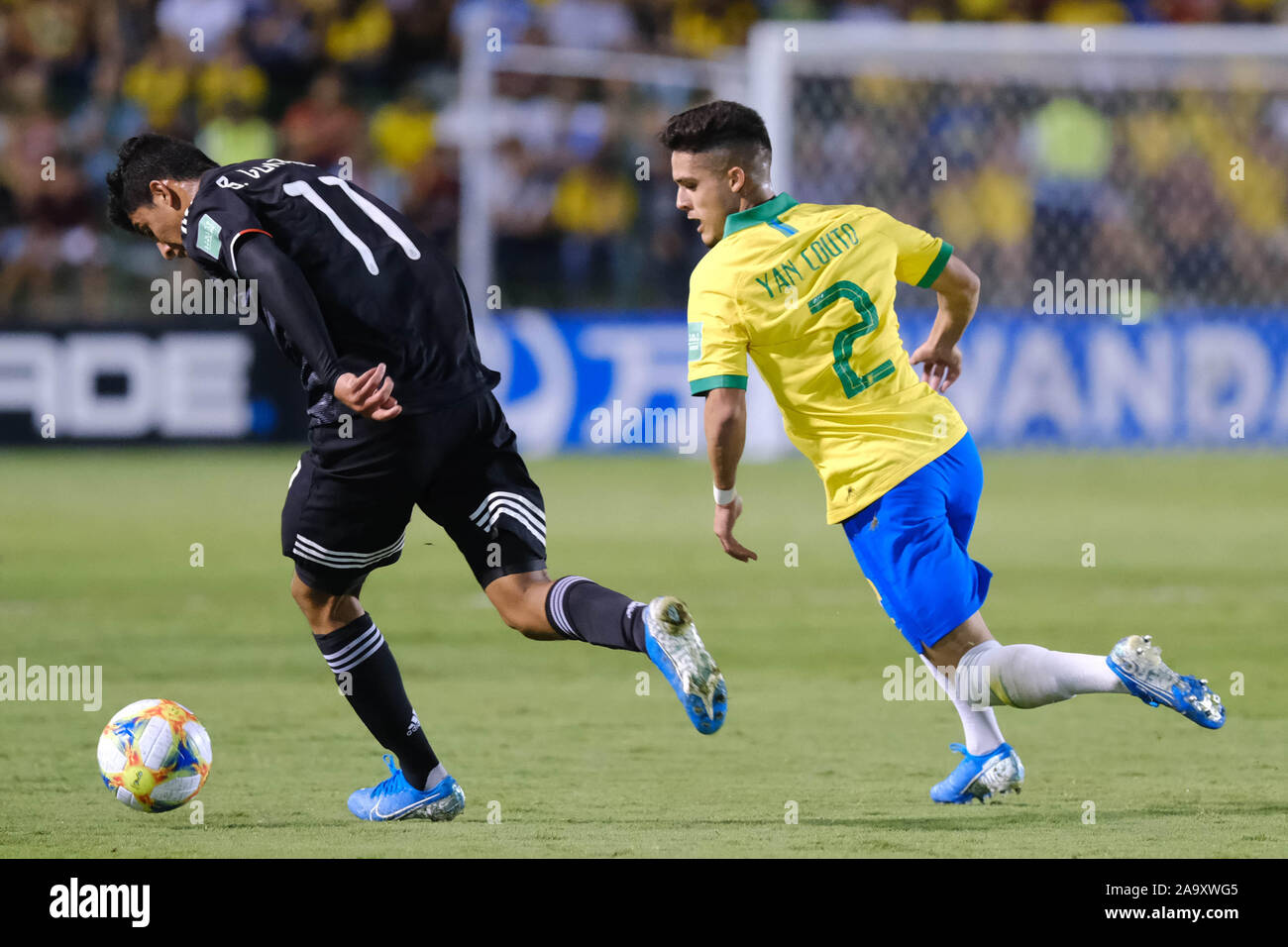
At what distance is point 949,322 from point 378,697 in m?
A: 1.98

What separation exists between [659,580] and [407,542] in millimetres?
2862

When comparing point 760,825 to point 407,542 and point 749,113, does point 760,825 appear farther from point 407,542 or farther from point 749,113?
point 407,542

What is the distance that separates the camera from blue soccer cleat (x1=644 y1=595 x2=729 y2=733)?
4.45m

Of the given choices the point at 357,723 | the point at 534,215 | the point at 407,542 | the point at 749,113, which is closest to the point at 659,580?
the point at 407,542

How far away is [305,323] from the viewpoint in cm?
466

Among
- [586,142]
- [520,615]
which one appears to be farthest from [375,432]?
[586,142]

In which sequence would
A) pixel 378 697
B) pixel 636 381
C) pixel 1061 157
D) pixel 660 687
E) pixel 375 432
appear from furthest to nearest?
1. pixel 1061 157
2. pixel 636 381
3. pixel 660 687
4. pixel 378 697
5. pixel 375 432

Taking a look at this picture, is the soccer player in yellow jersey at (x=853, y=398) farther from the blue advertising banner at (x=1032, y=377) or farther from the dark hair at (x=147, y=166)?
the blue advertising banner at (x=1032, y=377)

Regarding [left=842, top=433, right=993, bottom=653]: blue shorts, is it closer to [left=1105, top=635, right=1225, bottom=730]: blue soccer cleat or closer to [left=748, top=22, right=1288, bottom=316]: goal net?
[left=1105, top=635, right=1225, bottom=730]: blue soccer cleat

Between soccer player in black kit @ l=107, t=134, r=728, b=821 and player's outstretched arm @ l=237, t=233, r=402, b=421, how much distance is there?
0.02 metres

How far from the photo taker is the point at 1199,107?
1731 cm

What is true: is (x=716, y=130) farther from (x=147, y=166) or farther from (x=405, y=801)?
(x=405, y=801)

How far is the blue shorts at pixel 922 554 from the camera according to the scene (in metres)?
5.09

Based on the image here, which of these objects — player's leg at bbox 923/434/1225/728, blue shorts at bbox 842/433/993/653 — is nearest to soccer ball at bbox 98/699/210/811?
blue shorts at bbox 842/433/993/653
